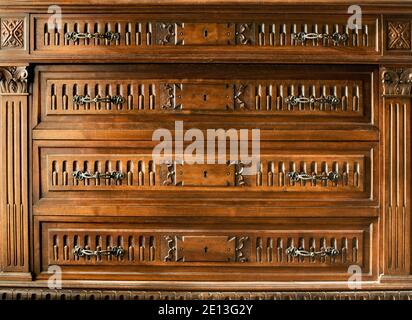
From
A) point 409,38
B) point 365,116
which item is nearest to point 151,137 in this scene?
point 365,116

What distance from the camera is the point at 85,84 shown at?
4.28ft

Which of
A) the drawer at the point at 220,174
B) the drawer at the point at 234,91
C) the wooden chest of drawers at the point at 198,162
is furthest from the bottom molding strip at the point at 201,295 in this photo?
the drawer at the point at 234,91

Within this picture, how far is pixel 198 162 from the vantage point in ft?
4.27

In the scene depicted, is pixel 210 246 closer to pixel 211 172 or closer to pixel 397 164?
pixel 211 172

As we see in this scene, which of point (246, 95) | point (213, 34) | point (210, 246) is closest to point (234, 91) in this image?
point (246, 95)

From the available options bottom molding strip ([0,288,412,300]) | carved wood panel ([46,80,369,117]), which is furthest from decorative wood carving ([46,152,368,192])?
bottom molding strip ([0,288,412,300])

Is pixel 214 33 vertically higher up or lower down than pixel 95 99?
higher up

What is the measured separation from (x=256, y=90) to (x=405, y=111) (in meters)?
0.33

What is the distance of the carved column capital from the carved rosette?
0.79 meters

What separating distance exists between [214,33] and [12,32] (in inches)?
17.4

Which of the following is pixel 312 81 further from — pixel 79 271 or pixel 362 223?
pixel 79 271

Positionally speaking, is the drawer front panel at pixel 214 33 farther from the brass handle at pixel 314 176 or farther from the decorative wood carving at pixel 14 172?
the brass handle at pixel 314 176

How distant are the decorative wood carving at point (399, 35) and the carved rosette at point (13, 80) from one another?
80 cm

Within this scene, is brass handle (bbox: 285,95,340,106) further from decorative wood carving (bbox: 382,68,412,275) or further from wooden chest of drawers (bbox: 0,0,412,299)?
decorative wood carving (bbox: 382,68,412,275)
